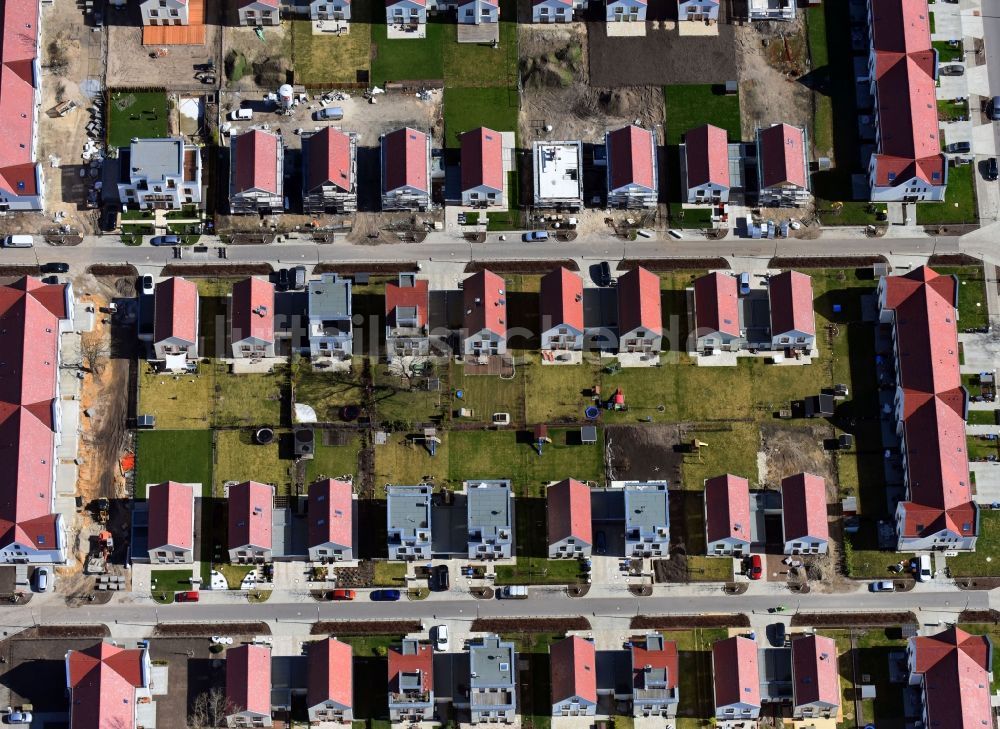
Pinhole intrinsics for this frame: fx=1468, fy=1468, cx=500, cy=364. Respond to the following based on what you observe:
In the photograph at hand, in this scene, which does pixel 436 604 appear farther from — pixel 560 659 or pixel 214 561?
pixel 214 561

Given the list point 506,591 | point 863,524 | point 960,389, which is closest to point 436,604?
point 506,591

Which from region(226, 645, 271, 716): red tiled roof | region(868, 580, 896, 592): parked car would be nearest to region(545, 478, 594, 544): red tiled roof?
region(868, 580, 896, 592): parked car

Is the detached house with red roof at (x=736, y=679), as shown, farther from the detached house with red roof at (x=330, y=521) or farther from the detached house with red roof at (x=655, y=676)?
the detached house with red roof at (x=330, y=521)

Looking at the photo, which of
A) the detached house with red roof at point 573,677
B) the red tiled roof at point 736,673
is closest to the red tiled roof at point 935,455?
the red tiled roof at point 736,673

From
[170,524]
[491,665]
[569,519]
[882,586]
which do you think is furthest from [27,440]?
[882,586]

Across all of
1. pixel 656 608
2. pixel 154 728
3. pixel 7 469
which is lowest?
pixel 154 728

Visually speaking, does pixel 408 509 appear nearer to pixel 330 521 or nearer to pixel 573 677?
pixel 330 521
